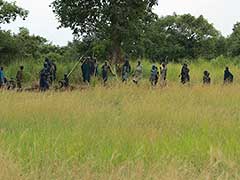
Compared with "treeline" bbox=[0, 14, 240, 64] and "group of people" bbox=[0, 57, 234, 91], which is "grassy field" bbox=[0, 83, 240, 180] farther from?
"treeline" bbox=[0, 14, 240, 64]

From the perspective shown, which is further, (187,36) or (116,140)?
(187,36)

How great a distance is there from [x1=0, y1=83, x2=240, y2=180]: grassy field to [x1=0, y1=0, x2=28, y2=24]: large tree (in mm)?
16751

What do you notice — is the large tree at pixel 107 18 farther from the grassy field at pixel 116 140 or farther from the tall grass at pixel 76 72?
the grassy field at pixel 116 140

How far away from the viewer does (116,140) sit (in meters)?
7.74

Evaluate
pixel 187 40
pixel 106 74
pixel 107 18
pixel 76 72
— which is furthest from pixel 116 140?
pixel 187 40

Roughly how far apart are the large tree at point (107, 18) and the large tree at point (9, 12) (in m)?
2.65

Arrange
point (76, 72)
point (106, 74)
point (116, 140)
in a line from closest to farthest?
point (116, 140) < point (106, 74) < point (76, 72)

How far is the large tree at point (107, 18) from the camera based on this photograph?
27.0m

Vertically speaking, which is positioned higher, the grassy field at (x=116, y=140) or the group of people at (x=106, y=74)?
the group of people at (x=106, y=74)

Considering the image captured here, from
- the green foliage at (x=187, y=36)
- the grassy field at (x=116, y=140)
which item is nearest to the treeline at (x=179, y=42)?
the green foliage at (x=187, y=36)

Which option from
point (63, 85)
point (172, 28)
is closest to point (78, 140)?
point (63, 85)

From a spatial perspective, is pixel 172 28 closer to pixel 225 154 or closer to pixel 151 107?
pixel 151 107

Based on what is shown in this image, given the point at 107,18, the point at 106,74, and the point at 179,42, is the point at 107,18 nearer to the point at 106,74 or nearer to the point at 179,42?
the point at 106,74

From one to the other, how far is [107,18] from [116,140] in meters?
20.0
